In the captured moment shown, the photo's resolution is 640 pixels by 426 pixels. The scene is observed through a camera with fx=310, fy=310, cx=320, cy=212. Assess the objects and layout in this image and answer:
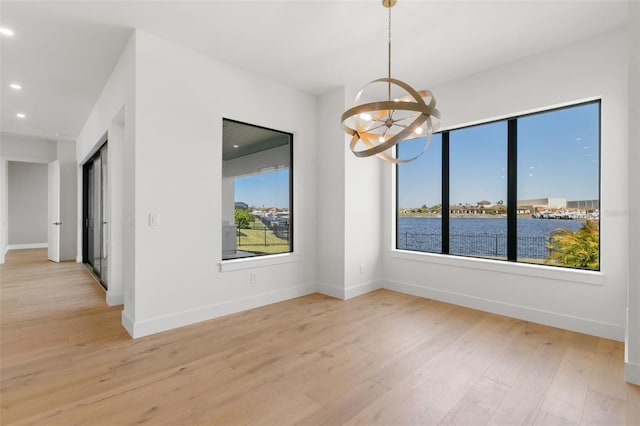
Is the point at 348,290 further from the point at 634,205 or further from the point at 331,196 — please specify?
the point at 634,205

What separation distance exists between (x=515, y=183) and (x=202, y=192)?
3.72m

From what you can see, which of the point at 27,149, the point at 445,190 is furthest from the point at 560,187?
the point at 27,149

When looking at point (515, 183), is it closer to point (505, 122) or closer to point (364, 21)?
point (505, 122)

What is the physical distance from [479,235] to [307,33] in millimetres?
3210

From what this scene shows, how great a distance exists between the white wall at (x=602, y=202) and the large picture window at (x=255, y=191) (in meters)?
2.20

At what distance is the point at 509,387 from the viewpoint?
2166 millimetres

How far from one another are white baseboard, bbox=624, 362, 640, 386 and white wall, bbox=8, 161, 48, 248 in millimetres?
13033

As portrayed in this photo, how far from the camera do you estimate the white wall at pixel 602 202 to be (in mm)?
2963

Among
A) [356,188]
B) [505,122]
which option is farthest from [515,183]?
[356,188]

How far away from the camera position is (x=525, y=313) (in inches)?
137

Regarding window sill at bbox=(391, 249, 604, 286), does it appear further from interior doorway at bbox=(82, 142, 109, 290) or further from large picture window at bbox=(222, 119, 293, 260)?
interior doorway at bbox=(82, 142, 109, 290)

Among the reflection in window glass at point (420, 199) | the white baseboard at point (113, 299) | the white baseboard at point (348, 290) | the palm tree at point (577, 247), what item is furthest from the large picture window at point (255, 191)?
the palm tree at point (577, 247)

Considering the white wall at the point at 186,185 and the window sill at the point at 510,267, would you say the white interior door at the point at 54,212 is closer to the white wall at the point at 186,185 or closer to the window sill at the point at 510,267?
the white wall at the point at 186,185

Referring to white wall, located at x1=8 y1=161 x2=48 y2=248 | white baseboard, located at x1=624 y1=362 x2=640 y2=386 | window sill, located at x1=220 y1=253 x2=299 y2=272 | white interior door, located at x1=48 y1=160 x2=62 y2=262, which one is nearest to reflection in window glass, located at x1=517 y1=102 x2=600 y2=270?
white baseboard, located at x1=624 y1=362 x2=640 y2=386
